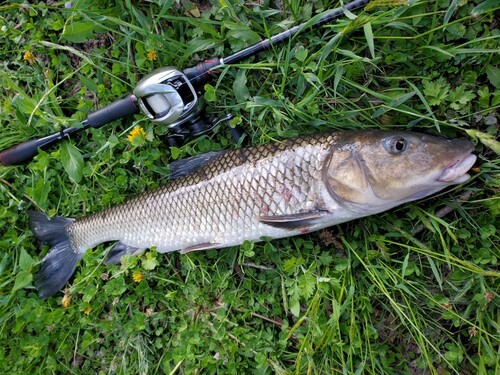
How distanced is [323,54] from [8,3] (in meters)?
2.48

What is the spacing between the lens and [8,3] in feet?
10.5

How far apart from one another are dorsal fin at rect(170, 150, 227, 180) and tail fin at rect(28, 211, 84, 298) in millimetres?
948

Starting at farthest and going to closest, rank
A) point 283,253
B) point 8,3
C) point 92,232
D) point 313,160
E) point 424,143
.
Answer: point 8,3
point 92,232
point 283,253
point 313,160
point 424,143

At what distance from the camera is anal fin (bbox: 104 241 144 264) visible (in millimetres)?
2881

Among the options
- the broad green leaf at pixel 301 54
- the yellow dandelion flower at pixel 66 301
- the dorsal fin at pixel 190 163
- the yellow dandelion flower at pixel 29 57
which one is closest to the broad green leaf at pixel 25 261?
the yellow dandelion flower at pixel 66 301

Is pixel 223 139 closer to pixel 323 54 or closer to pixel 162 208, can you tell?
pixel 162 208

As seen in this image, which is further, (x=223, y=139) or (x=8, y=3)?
(x=8, y=3)

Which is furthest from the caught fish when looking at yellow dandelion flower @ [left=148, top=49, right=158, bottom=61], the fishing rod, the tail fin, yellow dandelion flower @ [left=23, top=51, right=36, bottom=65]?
yellow dandelion flower @ [left=23, top=51, right=36, bottom=65]

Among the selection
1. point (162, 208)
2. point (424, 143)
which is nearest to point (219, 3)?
point (162, 208)

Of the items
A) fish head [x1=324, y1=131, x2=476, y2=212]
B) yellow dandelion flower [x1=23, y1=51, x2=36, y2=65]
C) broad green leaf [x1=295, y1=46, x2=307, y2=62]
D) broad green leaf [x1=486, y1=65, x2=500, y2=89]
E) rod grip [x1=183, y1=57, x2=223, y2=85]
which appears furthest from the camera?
yellow dandelion flower [x1=23, y1=51, x2=36, y2=65]

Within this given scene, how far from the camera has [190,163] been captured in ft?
8.88

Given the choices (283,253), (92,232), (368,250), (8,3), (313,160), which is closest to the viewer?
(313,160)

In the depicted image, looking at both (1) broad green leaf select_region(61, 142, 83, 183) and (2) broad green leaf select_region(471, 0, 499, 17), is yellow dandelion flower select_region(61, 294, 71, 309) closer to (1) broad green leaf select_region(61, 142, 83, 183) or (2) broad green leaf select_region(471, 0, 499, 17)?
(1) broad green leaf select_region(61, 142, 83, 183)

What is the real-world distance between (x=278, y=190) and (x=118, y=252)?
1313 mm
